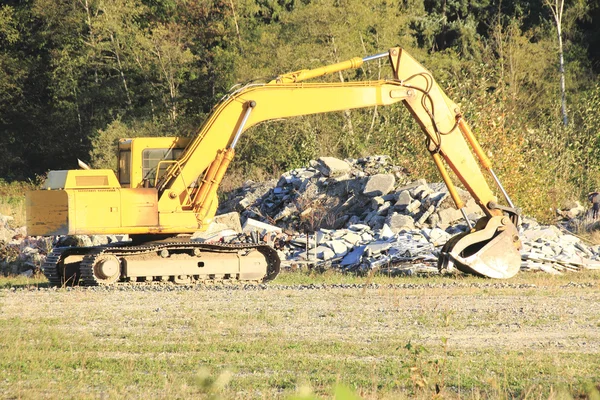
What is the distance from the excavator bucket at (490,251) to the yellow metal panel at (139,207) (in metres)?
4.95

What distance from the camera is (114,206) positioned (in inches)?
617

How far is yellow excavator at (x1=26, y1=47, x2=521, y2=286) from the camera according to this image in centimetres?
1584

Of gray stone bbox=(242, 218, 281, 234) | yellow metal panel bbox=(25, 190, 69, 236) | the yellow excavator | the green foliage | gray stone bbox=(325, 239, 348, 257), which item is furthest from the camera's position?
the green foliage

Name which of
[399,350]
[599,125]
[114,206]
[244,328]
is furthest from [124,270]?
[599,125]

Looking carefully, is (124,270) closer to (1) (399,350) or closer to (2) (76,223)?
(2) (76,223)

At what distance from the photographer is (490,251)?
16625 mm

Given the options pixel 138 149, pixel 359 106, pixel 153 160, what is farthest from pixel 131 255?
pixel 359 106

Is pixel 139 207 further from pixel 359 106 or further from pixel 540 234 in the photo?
pixel 540 234

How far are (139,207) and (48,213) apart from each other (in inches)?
55.8

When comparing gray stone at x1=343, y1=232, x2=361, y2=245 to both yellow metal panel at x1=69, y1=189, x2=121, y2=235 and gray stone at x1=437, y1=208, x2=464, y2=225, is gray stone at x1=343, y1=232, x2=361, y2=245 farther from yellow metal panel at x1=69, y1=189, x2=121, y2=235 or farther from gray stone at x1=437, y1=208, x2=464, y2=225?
yellow metal panel at x1=69, y1=189, x2=121, y2=235

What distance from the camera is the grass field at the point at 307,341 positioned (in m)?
7.91

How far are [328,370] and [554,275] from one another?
416 inches

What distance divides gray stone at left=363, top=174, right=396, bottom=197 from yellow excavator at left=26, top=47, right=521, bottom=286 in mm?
7734

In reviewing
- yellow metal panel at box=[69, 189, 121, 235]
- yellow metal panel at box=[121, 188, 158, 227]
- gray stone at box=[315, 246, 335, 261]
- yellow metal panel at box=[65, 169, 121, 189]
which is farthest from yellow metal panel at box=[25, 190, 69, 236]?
gray stone at box=[315, 246, 335, 261]
